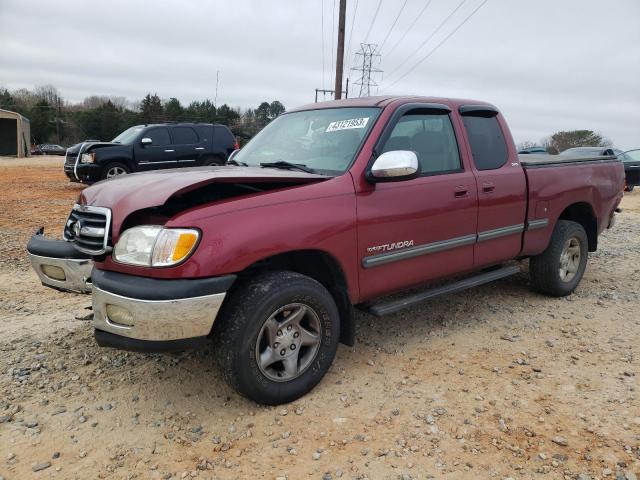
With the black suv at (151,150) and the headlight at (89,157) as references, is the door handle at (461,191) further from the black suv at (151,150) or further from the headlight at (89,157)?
the headlight at (89,157)

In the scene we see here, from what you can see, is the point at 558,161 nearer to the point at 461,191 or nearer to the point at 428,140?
the point at 461,191

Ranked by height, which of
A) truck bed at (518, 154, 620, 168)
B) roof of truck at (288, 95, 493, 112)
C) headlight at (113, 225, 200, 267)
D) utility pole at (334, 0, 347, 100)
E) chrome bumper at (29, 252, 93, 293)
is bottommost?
chrome bumper at (29, 252, 93, 293)

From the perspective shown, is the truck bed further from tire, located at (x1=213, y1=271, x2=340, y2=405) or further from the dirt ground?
tire, located at (x1=213, y1=271, x2=340, y2=405)

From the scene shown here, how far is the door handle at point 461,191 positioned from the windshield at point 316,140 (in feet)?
2.84

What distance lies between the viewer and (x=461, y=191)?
13.1 feet

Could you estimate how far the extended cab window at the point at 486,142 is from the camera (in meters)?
4.30

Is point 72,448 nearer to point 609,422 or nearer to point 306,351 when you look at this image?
point 306,351

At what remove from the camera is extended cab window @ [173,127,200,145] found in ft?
44.7

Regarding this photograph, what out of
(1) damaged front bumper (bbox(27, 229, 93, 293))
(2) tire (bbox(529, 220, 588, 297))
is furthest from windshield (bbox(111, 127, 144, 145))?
(2) tire (bbox(529, 220, 588, 297))

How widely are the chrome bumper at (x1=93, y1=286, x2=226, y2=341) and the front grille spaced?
0.95 feet

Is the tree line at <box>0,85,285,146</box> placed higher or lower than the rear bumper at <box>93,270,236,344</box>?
higher

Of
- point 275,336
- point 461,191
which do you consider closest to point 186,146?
point 461,191

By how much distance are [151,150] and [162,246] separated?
11357 mm

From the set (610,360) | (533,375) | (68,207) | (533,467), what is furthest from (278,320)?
(68,207)
